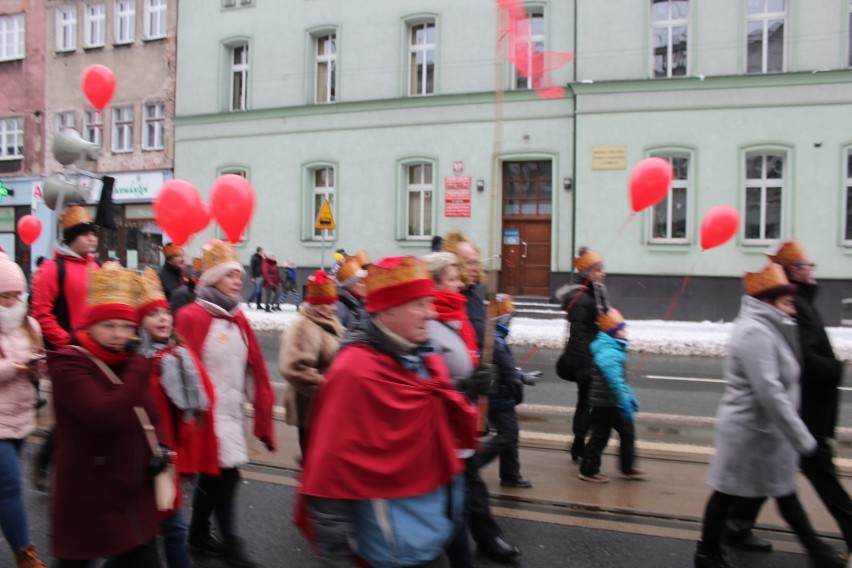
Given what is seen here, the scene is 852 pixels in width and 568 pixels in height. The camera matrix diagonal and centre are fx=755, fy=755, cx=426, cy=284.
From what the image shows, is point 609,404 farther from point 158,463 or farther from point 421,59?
point 421,59

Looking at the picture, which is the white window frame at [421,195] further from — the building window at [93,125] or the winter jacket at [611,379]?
the winter jacket at [611,379]

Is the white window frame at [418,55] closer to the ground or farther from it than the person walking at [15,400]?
farther from it

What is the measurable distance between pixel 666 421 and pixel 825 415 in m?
3.68

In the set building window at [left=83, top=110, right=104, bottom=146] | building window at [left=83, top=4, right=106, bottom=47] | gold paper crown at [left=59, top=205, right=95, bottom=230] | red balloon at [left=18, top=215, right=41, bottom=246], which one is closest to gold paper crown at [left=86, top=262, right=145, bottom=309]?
gold paper crown at [left=59, top=205, right=95, bottom=230]

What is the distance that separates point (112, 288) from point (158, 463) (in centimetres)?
70

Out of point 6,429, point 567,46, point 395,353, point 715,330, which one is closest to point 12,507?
point 6,429

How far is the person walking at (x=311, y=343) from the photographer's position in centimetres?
454

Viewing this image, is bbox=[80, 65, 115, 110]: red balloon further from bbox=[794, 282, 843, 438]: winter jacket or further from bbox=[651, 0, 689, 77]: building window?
bbox=[651, 0, 689, 77]: building window

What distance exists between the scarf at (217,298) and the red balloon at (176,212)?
14.9 ft

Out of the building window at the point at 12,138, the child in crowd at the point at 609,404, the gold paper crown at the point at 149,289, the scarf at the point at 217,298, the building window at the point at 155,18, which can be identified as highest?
the building window at the point at 155,18

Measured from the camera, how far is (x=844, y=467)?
19.5ft

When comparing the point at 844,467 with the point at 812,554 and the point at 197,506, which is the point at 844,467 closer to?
the point at 812,554

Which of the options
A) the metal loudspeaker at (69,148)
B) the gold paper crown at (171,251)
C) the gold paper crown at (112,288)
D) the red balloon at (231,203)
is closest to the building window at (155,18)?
the red balloon at (231,203)

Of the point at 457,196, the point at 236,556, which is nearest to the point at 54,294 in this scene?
the point at 236,556
